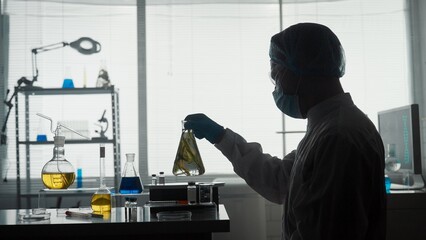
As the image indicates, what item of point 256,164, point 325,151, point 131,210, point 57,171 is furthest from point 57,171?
point 325,151

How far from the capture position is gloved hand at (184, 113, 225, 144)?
1709mm

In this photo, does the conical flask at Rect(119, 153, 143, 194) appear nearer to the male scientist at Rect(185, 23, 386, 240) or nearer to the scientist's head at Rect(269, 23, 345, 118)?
the male scientist at Rect(185, 23, 386, 240)

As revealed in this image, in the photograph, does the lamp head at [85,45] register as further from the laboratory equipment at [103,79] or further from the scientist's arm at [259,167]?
the scientist's arm at [259,167]

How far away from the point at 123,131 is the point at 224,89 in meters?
0.89

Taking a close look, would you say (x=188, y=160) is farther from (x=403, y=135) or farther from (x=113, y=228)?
(x=403, y=135)

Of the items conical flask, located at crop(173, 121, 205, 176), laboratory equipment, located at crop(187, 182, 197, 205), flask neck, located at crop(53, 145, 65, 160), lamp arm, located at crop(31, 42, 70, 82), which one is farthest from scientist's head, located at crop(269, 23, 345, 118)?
lamp arm, located at crop(31, 42, 70, 82)

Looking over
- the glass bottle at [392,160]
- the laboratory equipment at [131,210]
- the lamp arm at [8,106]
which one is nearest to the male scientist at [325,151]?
the laboratory equipment at [131,210]

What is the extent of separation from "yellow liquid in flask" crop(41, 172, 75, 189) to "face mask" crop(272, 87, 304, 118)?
0.86 meters

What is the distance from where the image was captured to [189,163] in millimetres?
1808

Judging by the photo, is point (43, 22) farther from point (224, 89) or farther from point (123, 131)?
point (224, 89)

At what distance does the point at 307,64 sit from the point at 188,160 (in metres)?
0.63

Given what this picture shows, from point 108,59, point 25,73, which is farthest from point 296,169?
point 25,73

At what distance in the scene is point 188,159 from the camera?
1812mm

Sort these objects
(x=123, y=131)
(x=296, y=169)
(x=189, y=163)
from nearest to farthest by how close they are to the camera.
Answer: (x=296, y=169) < (x=189, y=163) < (x=123, y=131)
